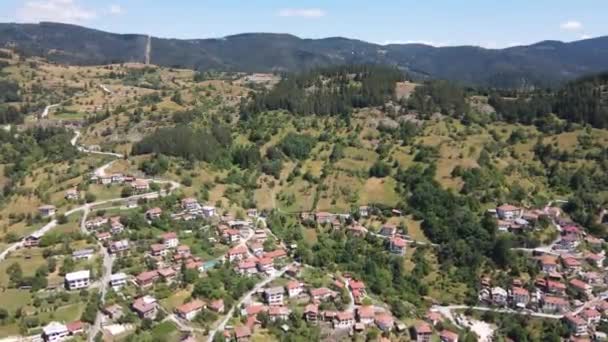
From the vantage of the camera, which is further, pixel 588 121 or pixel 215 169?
pixel 588 121

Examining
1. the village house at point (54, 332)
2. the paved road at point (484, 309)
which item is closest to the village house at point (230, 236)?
the village house at point (54, 332)

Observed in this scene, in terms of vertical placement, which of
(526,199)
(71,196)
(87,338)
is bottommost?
(87,338)

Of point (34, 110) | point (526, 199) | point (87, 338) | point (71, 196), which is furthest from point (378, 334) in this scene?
point (34, 110)

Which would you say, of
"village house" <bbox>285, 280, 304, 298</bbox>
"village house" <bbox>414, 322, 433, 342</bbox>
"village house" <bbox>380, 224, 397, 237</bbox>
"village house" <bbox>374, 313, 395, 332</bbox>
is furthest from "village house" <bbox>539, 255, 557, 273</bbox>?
"village house" <bbox>285, 280, 304, 298</bbox>

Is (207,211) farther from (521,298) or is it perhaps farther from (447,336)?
(521,298)

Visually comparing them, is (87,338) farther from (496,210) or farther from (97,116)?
(97,116)

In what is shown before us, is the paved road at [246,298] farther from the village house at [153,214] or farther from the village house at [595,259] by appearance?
the village house at [595,259]

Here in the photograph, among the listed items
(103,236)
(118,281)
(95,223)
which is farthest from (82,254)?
(95,223)

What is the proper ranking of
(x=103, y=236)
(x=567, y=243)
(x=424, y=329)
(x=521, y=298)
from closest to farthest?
(x=424, y=329) → (x=521, y=298) → (x=103, y=236) → (x=567, y=243)
